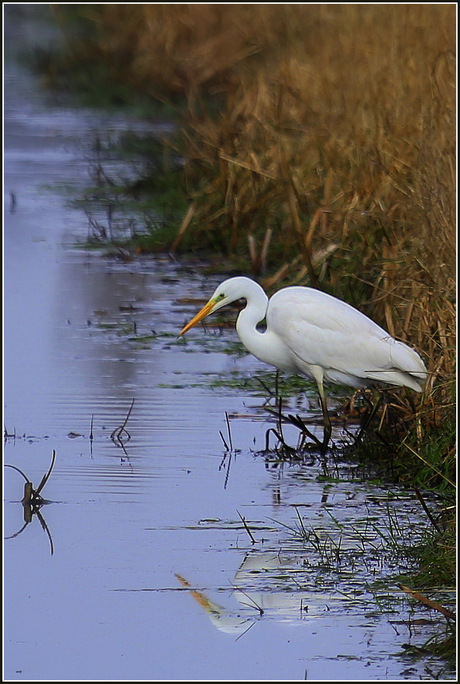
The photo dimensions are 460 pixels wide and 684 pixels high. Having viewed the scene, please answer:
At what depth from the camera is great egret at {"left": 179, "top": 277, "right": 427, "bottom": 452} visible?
662cm

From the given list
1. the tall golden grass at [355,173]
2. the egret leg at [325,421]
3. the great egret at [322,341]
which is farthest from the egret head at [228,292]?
the tall golden grass at [355,173]

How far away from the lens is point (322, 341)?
6906 millimetres

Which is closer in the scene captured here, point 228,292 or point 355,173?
point 228,292

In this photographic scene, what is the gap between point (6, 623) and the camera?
4641 millimetres

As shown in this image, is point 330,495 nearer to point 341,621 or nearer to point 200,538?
point 200,538

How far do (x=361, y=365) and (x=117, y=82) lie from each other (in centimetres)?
1503

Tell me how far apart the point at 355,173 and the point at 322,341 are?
293 cm

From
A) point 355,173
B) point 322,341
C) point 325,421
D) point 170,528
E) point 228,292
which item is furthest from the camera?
point 355,173

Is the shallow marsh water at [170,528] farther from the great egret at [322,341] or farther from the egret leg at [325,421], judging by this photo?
the great egret at [322,341]

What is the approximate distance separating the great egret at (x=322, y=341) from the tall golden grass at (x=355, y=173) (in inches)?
6.7

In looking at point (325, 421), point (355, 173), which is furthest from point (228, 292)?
point (355, 173)

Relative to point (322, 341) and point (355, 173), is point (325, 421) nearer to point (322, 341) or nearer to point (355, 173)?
point (322, 341)

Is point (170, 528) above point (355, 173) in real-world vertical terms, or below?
below

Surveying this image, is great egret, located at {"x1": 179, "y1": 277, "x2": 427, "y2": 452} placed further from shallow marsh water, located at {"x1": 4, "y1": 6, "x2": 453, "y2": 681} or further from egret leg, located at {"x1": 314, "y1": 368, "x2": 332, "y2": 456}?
shallow marsh water, located at {"x1": 4, "y1": 6, "x2": 453, "y2": 681}
